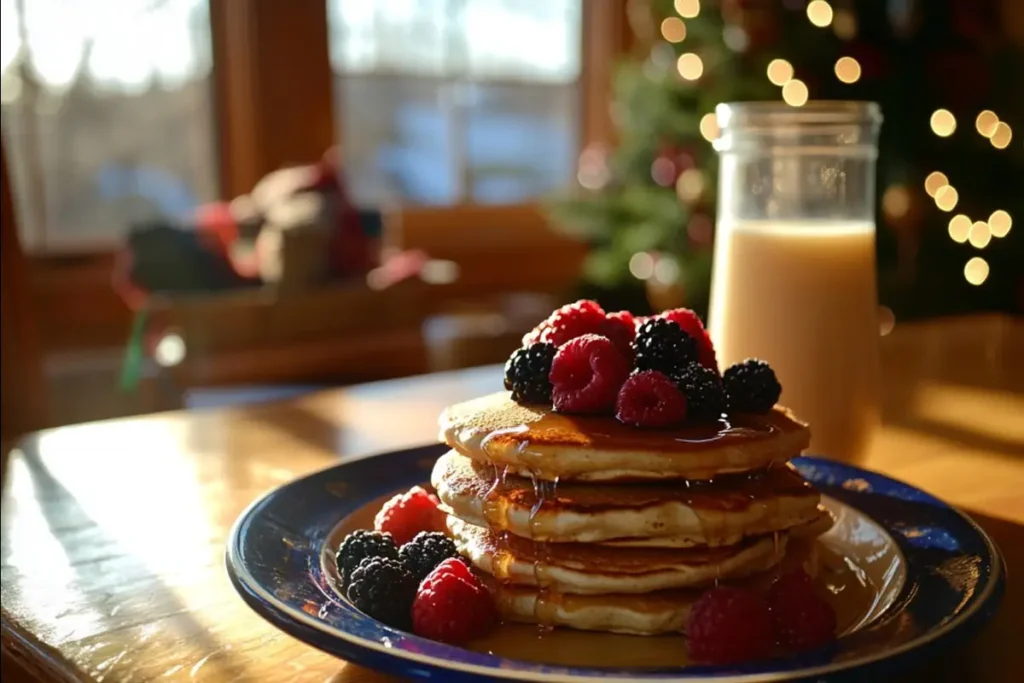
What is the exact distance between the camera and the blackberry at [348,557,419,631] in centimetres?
79

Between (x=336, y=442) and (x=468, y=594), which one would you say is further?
(x=336, y=442)

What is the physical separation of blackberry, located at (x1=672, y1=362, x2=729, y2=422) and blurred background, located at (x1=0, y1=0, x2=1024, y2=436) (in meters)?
2.07

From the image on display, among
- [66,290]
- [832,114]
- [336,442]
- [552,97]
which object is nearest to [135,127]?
[66,290]

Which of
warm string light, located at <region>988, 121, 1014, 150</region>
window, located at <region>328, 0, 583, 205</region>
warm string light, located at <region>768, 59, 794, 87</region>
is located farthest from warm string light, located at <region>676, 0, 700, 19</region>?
window, located at <region>328, 0, 583, 205</region>

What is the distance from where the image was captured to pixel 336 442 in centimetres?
138

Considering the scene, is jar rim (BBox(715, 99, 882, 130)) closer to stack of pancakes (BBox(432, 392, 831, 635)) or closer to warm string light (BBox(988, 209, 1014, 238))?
stack of pancakes (BBox(432, 392, 831, 635))

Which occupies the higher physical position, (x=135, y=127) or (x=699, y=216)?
(x=135, y=127)

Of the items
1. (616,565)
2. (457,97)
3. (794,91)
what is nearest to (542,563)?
(616,565)

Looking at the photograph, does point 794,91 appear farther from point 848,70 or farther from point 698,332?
point 698,332

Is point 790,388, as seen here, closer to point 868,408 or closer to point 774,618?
point 868,408

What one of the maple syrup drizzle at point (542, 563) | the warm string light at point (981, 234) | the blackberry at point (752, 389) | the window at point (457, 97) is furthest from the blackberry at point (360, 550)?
the window at point (457, 97)

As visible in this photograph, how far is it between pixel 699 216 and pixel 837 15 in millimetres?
864

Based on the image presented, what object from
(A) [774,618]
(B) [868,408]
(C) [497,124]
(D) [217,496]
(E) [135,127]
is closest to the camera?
(A) [774,618]

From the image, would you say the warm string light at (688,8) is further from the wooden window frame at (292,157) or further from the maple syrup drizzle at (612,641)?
the maple syrup drizzle at (612,641)
